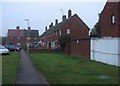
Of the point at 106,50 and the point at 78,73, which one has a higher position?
the point at 106,50

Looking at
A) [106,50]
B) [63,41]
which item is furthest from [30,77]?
[63,41]

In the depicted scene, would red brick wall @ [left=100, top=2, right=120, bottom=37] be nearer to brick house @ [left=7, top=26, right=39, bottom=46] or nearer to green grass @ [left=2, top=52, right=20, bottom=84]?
green grass @ [left=2, top=52, right=20, bottom=84]

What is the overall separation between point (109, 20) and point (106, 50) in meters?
9.48

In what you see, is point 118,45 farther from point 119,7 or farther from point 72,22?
point 72,22

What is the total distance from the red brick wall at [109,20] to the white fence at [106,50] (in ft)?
10.1

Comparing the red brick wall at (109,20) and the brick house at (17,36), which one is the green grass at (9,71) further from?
the brick house at (17,36)

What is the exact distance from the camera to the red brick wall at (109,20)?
31.8 meters

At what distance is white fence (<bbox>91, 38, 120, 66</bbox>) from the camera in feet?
75.4

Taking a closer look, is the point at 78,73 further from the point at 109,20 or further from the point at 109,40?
the point at 109,20

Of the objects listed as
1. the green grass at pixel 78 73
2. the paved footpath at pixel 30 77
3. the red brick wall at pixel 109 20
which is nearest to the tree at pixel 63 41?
the red brick wall at pixel 109 20

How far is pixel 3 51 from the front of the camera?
42781 millimetres

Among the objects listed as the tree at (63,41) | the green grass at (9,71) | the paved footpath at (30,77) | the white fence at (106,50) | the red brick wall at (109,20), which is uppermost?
the red brick wall at (109,20)

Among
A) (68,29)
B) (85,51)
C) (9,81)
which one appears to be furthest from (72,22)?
(9,81)

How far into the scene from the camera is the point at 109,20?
112 ft
